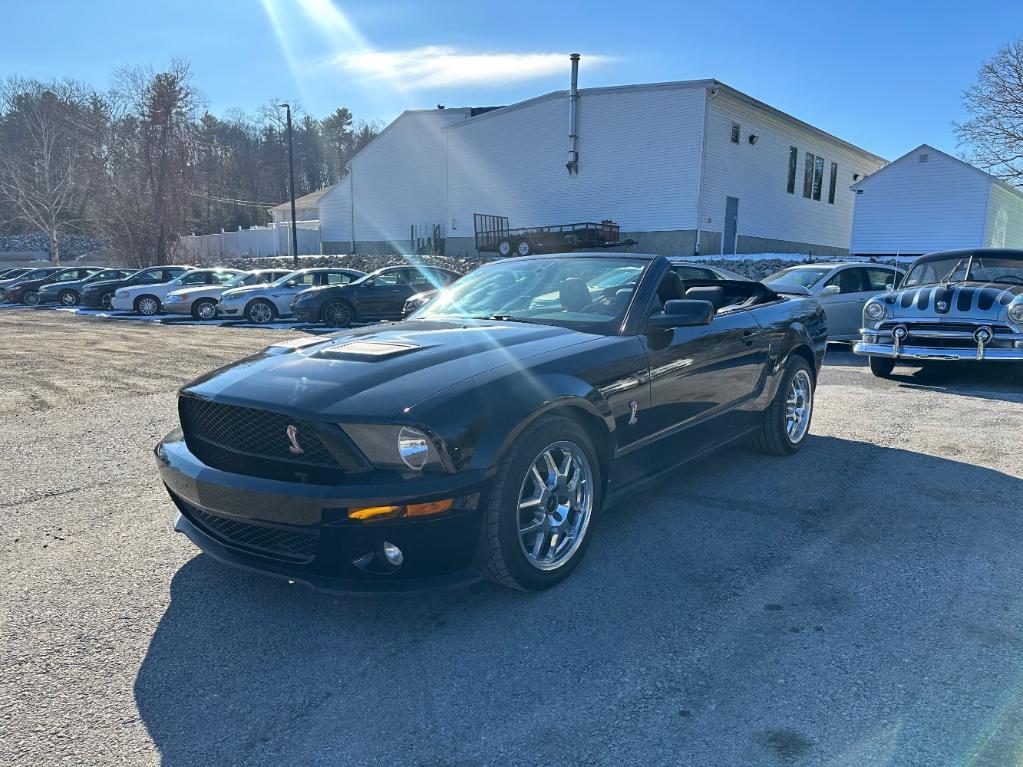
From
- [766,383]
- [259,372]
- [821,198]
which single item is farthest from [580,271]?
[821,198]

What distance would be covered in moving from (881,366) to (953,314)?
1.14 metres

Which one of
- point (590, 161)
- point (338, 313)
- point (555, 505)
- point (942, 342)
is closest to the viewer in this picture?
point (555, 505)

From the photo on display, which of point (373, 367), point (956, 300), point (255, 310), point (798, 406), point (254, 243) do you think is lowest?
point (255, 310)

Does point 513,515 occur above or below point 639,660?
above

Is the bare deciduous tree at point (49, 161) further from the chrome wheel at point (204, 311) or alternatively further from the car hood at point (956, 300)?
the car hood at point (956, 300)

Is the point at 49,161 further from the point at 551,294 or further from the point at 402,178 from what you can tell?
the point at 551,294

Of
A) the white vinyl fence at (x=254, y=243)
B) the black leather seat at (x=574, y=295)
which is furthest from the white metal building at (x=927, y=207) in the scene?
the white vinyl fence at (x=254, y=243)

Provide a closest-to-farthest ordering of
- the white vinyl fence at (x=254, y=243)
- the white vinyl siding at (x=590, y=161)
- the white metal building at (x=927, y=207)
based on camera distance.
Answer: the white vinyl siding at (x=590, y=161) < the white metal building at (x=927, y=207) < the white vinyl fence at (x=254, y=243)

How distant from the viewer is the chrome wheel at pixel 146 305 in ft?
66.3

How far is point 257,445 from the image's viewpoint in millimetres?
2822

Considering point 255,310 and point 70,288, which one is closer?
point 255,310

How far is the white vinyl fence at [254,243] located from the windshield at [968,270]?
37.3m

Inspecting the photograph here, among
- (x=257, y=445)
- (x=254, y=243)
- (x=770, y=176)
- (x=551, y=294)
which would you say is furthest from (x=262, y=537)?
(x=254, y=243)

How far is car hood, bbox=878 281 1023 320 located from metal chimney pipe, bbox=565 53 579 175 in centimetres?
1989
